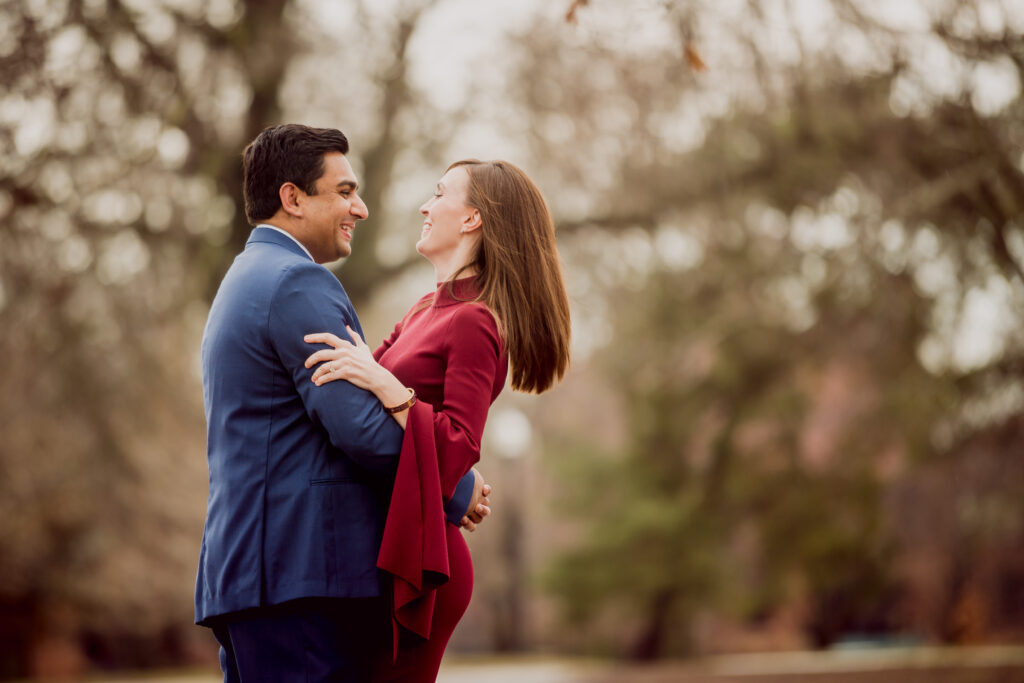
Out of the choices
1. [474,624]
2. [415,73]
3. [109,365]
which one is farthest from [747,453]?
[474,624]

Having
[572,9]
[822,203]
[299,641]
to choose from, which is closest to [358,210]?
[299,641]

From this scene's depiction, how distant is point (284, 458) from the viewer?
2449 mm

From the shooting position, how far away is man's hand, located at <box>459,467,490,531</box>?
2767 mm

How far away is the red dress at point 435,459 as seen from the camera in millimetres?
2443

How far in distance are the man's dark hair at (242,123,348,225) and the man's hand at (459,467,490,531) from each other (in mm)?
864

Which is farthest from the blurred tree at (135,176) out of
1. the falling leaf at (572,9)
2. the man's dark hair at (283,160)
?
the man's dark hair at (283,160)

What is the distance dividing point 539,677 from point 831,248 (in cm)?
1207

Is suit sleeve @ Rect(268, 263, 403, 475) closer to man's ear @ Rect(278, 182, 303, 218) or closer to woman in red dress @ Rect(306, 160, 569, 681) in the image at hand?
woman in red dress @ Rect(306, 160, 569, 681)

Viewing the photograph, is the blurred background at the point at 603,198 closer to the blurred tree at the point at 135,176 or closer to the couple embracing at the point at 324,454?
the blurred tree at the point at 135,176

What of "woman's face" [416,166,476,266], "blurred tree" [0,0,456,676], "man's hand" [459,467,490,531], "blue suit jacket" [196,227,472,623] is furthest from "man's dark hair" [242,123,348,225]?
"blurred tree" [0,0,456,676]

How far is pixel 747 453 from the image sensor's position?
16.8m

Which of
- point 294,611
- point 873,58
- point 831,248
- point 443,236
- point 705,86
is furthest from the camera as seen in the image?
point 831,248

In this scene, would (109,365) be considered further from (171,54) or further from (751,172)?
(751,172)

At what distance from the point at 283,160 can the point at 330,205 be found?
0.16 meters
